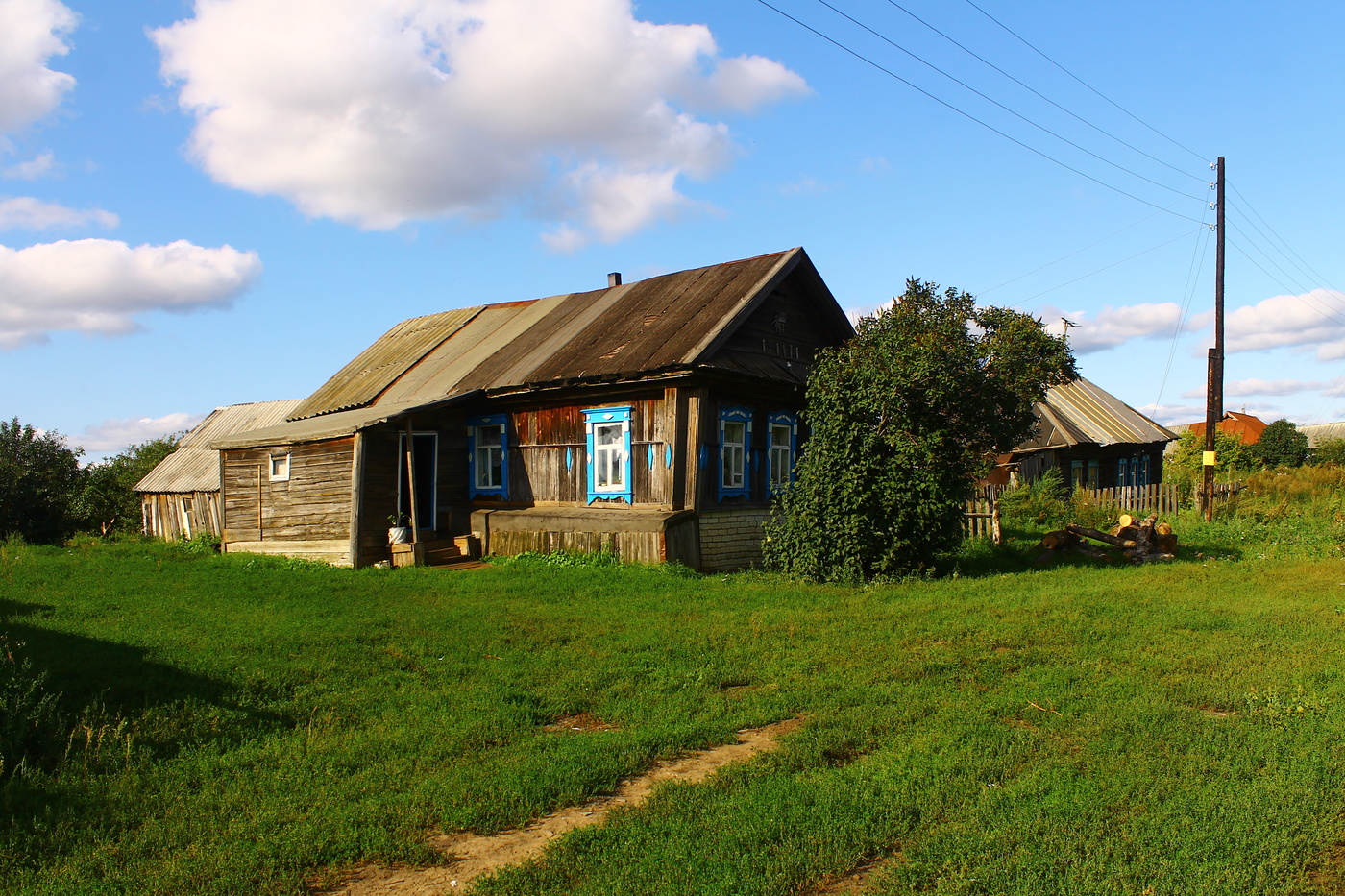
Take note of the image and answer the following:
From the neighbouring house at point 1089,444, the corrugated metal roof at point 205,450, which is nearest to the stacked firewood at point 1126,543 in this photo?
the neighbouring house at point 1089,444

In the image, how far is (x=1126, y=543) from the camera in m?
15.3

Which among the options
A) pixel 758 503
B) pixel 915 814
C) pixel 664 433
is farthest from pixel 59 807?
pixel 758 503

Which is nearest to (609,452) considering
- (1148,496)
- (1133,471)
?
(1148,496)

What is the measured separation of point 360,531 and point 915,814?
13294 mm

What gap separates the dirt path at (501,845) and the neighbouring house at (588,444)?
29.5 ft

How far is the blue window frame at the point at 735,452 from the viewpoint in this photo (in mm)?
15906

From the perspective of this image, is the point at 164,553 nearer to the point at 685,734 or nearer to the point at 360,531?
the point at 360,531

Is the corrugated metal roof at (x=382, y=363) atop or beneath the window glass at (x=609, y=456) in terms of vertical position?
atop

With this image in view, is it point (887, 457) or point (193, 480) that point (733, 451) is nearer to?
point (887, 457)

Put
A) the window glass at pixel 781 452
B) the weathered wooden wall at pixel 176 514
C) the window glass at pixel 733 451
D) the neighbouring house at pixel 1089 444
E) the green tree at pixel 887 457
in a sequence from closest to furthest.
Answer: the green tree at pixel 887 457, the window glass at pixel 733 451, the window glass at pixel 781 452, the weathered wooden wall at pixel 176 514, the neighbouring house at pixel 1089 444

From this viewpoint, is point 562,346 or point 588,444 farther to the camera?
point 562,346

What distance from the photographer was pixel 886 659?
8.02 m

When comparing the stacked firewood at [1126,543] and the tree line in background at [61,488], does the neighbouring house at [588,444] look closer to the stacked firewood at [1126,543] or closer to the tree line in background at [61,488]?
the stacked firewood at [1126,543]

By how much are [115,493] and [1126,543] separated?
3415 centimetres
